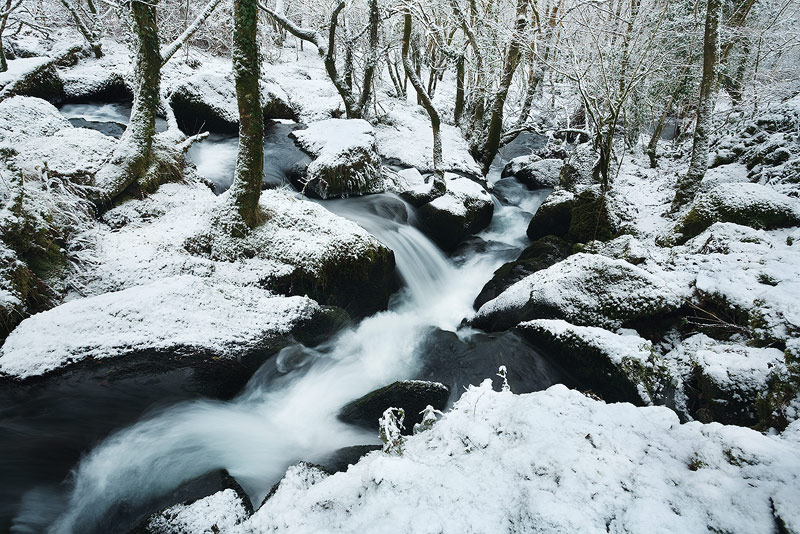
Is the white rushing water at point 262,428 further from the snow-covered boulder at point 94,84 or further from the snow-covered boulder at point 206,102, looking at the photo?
the snow-covered boulder at point 94,84

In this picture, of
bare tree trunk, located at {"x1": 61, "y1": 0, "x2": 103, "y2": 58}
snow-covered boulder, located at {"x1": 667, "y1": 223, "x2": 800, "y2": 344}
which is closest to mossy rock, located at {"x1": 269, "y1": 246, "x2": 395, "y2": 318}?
snow-covered boulder, located at {"x1": 667, "y1": 223, "x2": 800, "y2": 344}

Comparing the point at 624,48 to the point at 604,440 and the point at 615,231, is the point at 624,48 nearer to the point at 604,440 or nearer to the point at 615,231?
the point at 615,231

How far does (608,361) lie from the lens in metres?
4.32

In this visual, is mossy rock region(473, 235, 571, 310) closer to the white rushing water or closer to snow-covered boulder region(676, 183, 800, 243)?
the white rushing water

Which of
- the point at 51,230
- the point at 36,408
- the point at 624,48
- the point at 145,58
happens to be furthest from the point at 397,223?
the point at 624,48

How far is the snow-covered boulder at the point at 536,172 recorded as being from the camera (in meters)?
13.3

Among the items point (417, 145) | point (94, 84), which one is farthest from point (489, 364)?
point (94, 84)

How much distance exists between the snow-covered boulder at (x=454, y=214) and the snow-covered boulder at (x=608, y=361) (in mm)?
4757

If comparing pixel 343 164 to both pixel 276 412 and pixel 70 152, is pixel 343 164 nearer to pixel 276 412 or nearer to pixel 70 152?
pixel 70 152

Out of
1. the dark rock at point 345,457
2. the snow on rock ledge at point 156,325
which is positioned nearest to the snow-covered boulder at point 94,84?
the snow on rock ledge at point 156,325

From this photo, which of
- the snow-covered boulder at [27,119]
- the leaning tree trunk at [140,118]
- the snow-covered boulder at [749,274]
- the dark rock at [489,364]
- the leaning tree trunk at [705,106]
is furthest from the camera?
the leaning tree trunk at [705,106]

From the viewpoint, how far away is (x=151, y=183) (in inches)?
252

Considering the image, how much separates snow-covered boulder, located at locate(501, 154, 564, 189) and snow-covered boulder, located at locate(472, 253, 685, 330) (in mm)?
8438

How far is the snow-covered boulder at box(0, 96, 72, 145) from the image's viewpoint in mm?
7200
